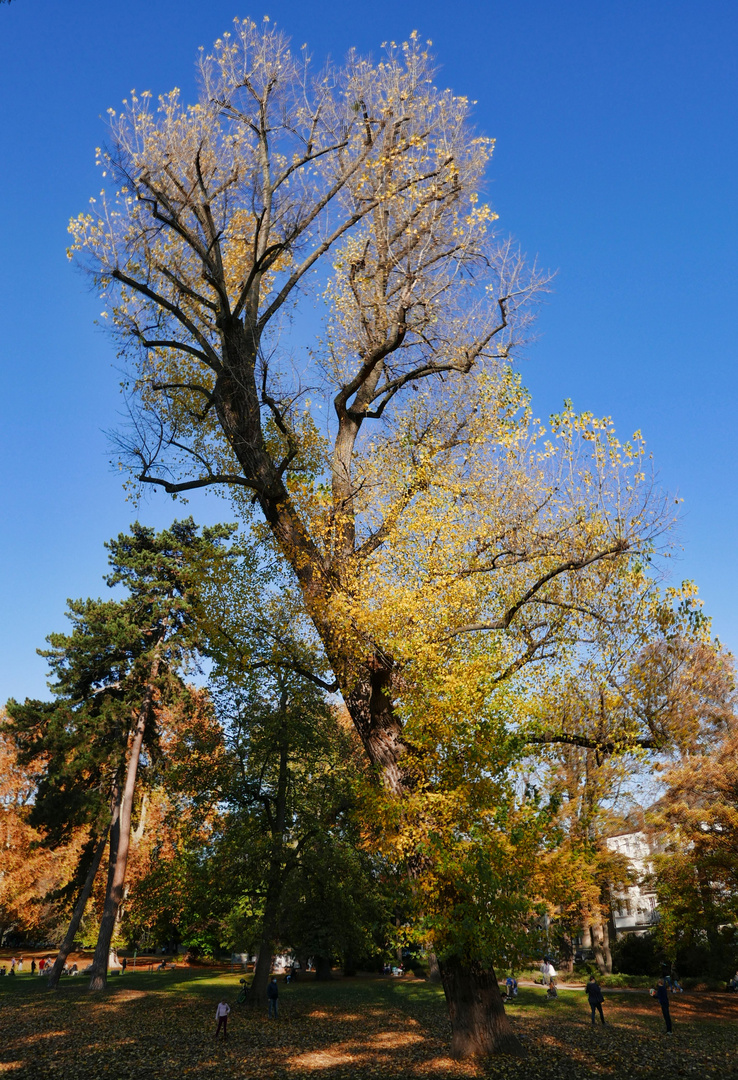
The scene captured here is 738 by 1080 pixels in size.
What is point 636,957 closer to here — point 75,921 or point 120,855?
point 120,855

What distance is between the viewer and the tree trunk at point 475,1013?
960 cm

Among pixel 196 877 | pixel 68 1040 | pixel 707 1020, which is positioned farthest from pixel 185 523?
pixel 707 1020

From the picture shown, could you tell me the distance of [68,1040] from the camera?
546 inches

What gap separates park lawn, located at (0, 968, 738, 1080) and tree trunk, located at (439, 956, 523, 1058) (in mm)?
243

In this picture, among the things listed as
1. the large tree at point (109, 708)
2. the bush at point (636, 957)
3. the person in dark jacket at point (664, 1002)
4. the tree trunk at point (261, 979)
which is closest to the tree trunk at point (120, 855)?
the large tree at point (109, 708)

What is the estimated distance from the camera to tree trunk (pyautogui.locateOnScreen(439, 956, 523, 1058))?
9.60m

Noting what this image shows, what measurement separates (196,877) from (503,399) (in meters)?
15.4

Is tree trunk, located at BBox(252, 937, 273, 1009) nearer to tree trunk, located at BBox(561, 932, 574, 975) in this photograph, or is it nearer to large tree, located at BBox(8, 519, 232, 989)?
large tree, located at BBox(8, 519, 232, 989)

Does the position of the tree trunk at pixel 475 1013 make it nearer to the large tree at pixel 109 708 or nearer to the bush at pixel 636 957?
the large tree at pixel 109 708

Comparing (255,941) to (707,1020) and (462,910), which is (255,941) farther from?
(462,910)

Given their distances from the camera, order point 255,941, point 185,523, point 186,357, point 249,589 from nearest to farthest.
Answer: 1. point 249,589
2. point 186,357
3. point 255,941
4. point 185,523

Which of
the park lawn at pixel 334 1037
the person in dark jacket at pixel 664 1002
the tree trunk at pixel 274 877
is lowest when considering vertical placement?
the park lawn at pixel 334 1037

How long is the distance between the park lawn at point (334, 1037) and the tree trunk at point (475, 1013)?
0.24 metres

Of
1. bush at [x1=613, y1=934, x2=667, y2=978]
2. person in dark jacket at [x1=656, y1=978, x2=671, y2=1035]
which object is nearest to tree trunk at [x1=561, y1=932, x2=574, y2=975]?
bush at [x1=613, y1=934, x2=667, y2=978]
